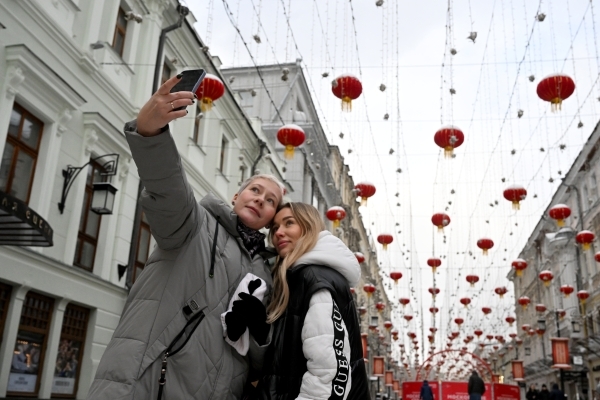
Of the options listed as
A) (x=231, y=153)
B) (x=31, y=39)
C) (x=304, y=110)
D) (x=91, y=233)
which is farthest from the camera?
(x=304, y=110)

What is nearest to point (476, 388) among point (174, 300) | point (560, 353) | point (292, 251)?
point (560, 353)

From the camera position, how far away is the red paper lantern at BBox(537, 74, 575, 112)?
10258 millimetres

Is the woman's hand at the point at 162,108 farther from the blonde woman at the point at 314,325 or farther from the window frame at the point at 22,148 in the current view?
the window frame at the point at 22,148

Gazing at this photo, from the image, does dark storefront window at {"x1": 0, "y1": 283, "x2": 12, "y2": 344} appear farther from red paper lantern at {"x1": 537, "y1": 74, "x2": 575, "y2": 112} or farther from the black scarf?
red paper lantern at {"x1": 537, "y1": 74, "x2": 575, "y2": 112}

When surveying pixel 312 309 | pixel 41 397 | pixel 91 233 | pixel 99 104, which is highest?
pixel 99 104

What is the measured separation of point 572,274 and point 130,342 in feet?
139

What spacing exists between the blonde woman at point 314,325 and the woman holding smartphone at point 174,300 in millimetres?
108

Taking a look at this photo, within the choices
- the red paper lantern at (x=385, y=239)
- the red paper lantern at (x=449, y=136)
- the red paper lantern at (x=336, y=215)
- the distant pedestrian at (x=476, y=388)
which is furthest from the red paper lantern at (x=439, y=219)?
the distant pedestrian at (x=476, y=388)

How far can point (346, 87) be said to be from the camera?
1065cm

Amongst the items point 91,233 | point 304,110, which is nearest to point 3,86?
point 91,233

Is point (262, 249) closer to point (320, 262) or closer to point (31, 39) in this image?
point (320, 262)

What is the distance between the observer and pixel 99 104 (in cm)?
1284

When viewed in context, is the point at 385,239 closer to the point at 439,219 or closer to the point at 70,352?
the point at 439,219

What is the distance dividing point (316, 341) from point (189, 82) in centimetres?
122
